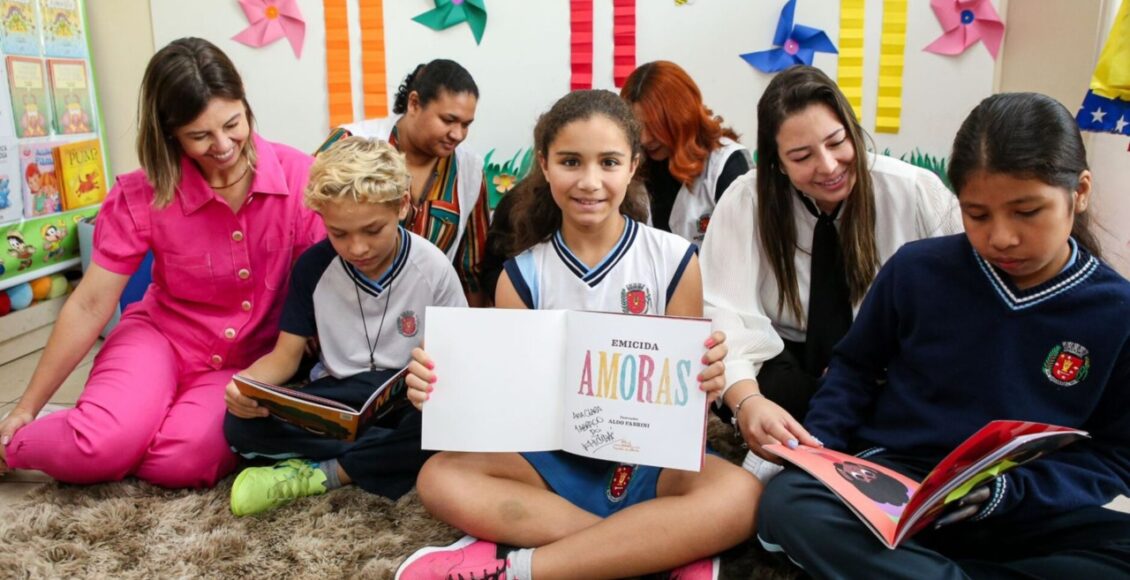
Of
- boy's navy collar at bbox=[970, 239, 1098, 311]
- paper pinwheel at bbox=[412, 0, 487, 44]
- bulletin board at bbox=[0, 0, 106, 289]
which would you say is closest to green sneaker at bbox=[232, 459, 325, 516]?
boy's navy collar at bbox=[970, 239, 1098, 311]

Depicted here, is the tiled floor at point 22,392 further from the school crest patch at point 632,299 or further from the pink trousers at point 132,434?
the school crest patch at point 632,299

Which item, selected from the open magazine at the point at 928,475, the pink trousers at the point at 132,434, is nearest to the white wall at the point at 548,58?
the pink trousers at the point at 132,434

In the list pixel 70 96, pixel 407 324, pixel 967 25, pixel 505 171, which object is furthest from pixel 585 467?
pixel 70 96

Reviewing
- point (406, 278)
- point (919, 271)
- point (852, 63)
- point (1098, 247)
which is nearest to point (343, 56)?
point (406, 278)

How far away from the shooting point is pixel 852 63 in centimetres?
295

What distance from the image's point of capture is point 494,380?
4.76 ft

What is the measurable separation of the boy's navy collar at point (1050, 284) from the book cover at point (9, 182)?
9.10ft

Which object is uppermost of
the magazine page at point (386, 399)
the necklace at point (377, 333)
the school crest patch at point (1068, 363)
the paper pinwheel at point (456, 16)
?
the paper pinwheel at point (456, 16)

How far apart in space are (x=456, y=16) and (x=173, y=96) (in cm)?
144

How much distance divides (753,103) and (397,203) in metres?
1.70

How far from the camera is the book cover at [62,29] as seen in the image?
9.36 ft

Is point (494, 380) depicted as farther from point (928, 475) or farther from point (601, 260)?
point (928, 475)

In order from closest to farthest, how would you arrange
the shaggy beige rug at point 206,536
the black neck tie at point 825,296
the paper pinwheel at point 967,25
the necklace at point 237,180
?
the shaggy beige rug at point 206,536, the black neck tie at point 825,296, the necklace at point 237,180, the paper pinwheel at point 967,25

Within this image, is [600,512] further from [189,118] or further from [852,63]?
[852,63]
